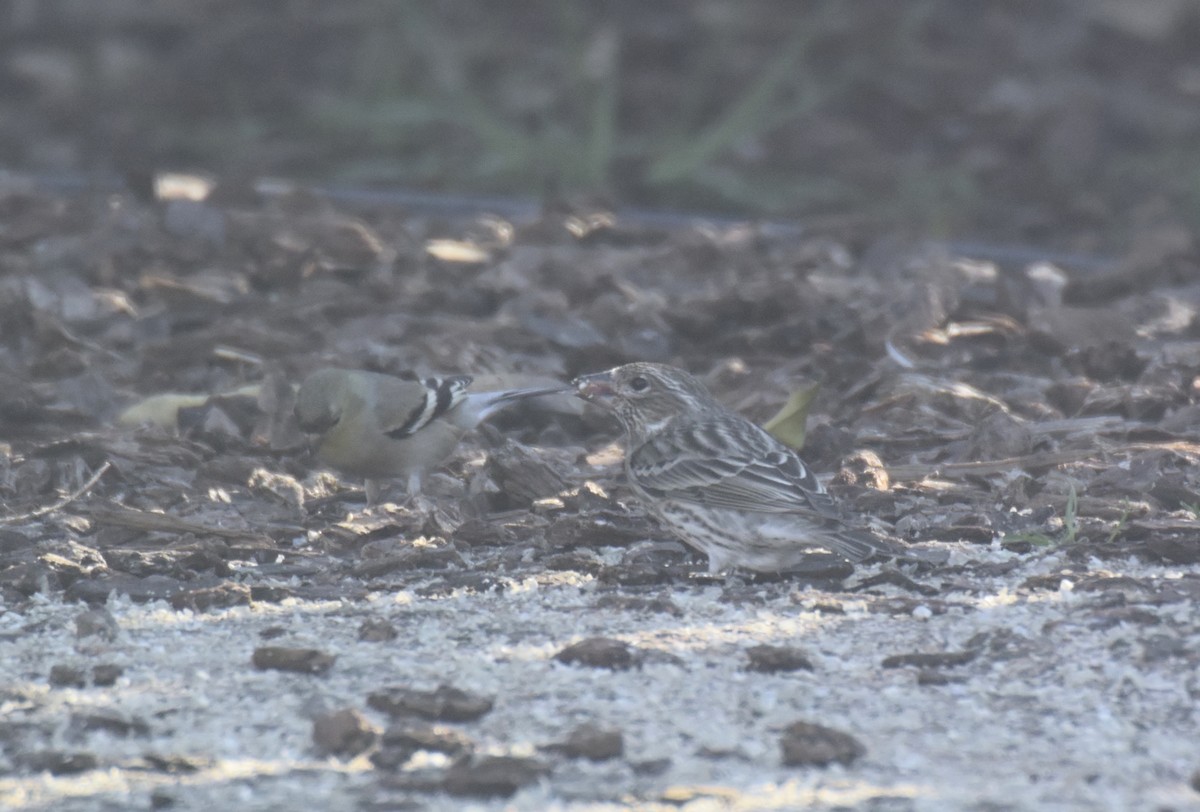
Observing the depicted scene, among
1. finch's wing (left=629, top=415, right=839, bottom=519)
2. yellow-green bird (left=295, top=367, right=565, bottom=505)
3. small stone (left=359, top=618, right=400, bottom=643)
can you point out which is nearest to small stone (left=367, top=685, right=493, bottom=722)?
small stone (left=359, top=618, right=400, bottom=643)

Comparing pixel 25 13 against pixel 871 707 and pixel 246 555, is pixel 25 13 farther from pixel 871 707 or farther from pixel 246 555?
pixel 871 707

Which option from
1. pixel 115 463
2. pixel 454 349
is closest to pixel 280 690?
pixel 115 463

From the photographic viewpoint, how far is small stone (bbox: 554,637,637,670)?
4.54m

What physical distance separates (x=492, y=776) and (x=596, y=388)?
3.05 m

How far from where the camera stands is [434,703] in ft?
13.9

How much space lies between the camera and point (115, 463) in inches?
251

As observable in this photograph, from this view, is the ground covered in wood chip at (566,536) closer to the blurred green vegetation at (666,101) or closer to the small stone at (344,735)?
the small stone at (344,735)

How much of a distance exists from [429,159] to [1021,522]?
7502mm

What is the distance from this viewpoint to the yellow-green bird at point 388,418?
6.62m

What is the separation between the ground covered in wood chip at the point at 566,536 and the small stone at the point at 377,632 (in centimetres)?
1

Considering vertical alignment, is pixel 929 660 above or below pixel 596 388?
below

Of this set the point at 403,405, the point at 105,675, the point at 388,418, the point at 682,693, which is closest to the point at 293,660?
the point at 105,675

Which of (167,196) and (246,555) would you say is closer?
(246,555)

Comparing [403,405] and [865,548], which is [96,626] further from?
[403,405]
